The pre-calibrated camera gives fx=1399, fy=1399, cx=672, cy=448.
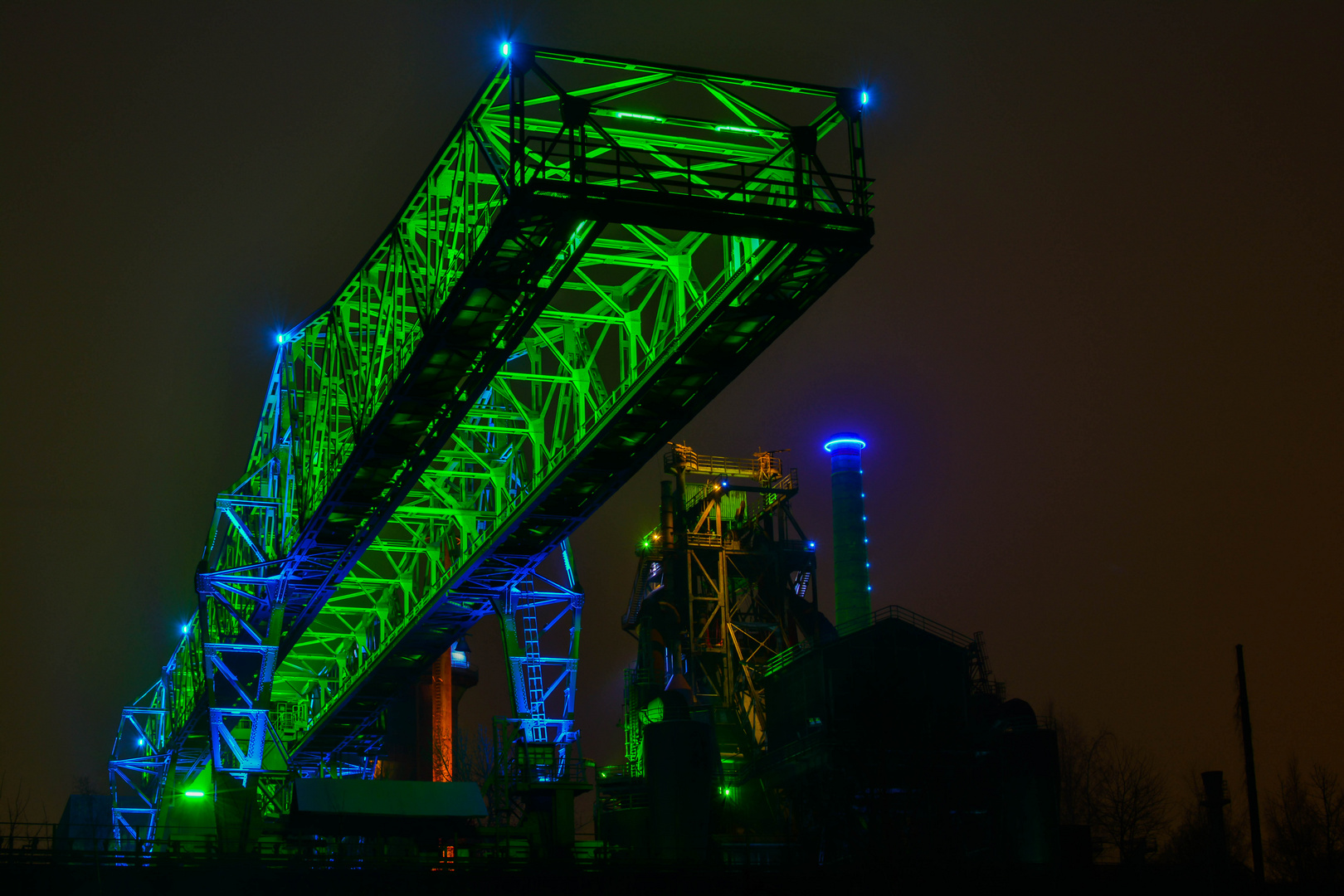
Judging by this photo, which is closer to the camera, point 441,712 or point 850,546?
point 850,546

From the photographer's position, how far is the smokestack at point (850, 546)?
74875 mm

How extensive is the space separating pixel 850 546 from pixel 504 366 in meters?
39.2

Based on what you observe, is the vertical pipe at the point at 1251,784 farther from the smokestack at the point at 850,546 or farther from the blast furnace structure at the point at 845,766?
the smokestack at the point at 850,546

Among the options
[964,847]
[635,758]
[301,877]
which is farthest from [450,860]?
[635,758]

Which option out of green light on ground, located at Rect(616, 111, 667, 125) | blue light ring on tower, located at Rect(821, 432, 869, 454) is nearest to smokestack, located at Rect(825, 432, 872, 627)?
blue light ring on tower, located at Rect(821, 432, 869, 454)

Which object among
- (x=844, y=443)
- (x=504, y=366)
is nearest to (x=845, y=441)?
(x=844, y=443)

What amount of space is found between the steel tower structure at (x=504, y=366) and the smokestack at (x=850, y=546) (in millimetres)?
25878

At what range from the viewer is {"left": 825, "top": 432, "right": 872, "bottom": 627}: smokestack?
74.9m

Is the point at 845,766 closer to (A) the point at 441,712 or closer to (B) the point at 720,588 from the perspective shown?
(B) the point at 720,588

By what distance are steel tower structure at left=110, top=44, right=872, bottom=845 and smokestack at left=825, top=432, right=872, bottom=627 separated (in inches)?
1019

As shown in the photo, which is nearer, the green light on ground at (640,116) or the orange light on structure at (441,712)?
the green light on ground at (640,116)

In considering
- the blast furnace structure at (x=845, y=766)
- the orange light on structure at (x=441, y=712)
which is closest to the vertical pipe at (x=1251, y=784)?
the blast furnace structure at (x=845, y=766)

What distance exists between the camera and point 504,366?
39.7 meters

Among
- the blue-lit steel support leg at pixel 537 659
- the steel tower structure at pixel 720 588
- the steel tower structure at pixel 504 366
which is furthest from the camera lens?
the steel tower structure at pixel 720 588
